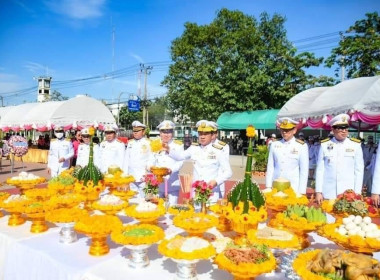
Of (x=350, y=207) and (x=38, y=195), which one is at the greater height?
(x=350, y=207)

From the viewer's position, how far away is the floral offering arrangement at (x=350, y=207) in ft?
8.13

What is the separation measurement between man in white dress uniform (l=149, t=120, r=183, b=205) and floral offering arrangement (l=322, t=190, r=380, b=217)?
7.85ft

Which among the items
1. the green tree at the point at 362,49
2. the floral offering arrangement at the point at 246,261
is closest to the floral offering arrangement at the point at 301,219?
the floral offering arrangement at the point at 246,261

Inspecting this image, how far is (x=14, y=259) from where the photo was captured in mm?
2729

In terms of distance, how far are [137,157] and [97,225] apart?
11.3ft

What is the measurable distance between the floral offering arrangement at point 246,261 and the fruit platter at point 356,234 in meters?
0.54

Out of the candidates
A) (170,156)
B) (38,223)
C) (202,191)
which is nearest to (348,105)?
(170,156)

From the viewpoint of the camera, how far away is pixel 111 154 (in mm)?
6469

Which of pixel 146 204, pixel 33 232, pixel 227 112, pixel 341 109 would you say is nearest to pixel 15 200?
pixel 33 232

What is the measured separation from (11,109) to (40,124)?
17.9ft

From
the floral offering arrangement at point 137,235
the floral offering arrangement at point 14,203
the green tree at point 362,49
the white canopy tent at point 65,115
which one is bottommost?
the floral offering arrangement at point 14,203

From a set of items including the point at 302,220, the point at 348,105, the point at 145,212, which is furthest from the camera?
the point at 348,105

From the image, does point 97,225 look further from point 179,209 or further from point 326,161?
point 326,161

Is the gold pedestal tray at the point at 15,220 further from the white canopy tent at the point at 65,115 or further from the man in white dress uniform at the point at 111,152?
the white canopy tent at the point at 65,115
